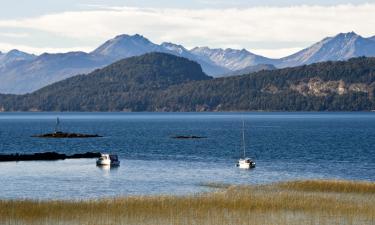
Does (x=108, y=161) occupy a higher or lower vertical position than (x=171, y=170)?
higher

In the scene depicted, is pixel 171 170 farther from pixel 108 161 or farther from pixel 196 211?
pixel 196 211

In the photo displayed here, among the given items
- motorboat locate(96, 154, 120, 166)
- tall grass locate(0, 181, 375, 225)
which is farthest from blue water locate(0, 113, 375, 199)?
tall grass locate(0, 181, 375, 225)

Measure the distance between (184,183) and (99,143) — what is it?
103764 millimetres

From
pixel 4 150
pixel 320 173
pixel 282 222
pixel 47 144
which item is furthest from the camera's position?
pixel 47 144

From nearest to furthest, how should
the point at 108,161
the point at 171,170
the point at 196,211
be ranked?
the point at 196,211 < the point at 171,170 < the point at 108,161

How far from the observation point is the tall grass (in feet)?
151

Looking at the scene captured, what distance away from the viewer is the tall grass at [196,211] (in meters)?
46.1

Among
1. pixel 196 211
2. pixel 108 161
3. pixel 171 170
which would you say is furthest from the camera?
pixel 108 161

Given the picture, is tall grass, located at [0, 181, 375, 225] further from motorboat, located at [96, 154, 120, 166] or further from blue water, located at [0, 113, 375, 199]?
motorboat, located at [96, 154, 120, 166]

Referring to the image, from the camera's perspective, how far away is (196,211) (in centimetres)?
4956

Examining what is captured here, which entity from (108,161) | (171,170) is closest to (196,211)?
(171,170)

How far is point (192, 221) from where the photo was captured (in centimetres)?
4600

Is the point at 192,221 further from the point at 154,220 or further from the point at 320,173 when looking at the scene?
the point at 320,173

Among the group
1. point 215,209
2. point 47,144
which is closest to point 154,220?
point 215,209
